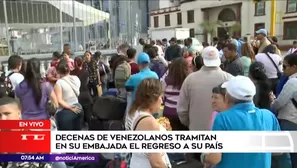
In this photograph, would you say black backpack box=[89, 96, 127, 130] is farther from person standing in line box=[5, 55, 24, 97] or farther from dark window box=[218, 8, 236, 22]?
dark window box=[218, 8, 236, 22]

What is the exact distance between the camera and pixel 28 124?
12.1ft

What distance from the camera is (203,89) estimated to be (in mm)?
3777

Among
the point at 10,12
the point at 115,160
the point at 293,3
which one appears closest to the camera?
the point at 115,160

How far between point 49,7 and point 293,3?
35.5m

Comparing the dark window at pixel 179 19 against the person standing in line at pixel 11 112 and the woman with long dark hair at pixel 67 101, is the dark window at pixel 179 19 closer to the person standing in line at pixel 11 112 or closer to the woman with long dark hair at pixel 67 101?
the woman with long dark hair at pixel 67 101

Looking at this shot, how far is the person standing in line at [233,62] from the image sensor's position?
16.1 feet

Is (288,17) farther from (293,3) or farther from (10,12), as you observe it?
(10,12)

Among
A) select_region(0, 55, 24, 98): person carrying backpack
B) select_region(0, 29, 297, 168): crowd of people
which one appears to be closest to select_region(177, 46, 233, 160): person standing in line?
select_region(0, 29, 297, 168): crowd of people

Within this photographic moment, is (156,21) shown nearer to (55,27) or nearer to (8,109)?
(55,27)

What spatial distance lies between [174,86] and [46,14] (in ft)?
30.4

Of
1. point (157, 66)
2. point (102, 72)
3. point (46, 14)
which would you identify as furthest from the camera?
point (46, 14)

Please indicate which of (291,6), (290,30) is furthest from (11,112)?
(291,6)

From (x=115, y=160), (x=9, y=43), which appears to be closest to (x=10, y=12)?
(x=9, y=43)
